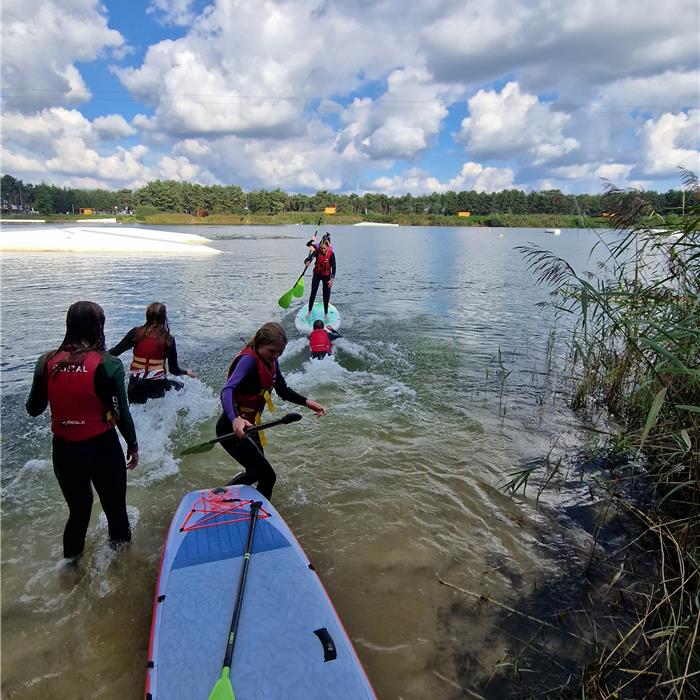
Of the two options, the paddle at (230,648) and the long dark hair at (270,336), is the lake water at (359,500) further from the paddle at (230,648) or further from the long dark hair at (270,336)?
the long dark hair at (270,336)

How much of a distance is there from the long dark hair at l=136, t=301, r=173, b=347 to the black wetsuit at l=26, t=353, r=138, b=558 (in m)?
2.06

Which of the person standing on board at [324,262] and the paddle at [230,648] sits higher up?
the person standing on board at [324,262]

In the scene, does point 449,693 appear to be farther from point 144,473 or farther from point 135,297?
point 135,297

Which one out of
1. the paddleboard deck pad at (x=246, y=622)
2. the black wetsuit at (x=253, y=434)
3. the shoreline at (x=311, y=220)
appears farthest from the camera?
the shoreline at (x=311, y=220)

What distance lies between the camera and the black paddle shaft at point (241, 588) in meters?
2.53

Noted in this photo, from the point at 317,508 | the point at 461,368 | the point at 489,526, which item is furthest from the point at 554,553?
the point at 461,368

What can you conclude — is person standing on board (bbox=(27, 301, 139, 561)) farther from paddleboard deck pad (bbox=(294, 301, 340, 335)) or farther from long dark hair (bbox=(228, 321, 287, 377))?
paddleboard deck pad (bbox=(294, 301, 340, 335))

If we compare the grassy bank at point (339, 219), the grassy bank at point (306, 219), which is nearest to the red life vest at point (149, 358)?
the grassy bank at point (306, 219)

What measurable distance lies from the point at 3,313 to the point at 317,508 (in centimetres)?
1290

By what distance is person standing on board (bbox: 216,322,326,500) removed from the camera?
12.3 ft

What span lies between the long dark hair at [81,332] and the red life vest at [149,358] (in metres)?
2.22

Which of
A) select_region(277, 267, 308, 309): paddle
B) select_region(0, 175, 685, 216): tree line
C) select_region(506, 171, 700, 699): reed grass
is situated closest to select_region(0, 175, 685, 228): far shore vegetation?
select_region(0, 175, 685, 216): tree line

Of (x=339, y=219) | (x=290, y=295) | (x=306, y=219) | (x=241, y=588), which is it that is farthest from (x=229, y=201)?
(x=241, y=588)

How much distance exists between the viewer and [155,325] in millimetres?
5312
